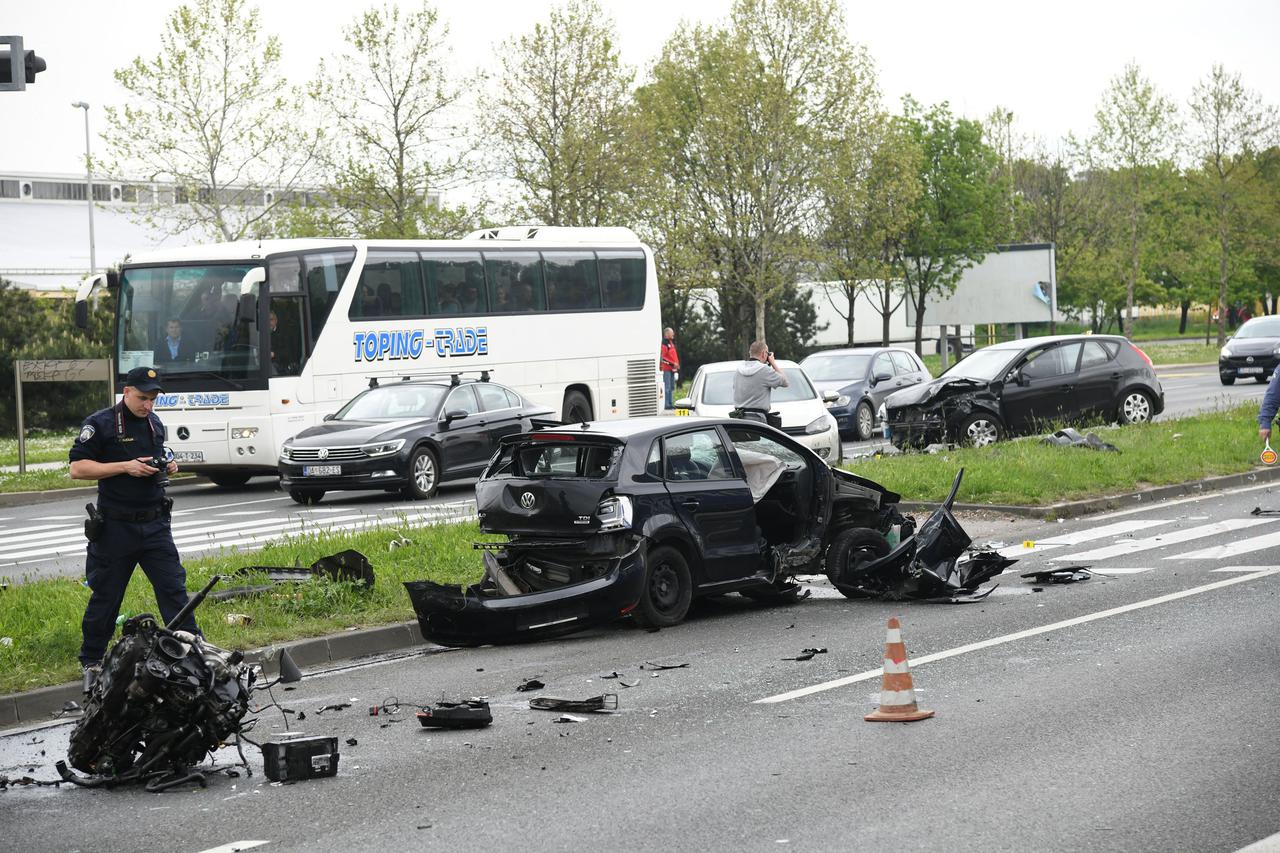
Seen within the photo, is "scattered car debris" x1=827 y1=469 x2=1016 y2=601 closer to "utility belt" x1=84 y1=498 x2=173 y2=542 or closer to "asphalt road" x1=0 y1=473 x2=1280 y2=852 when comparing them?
"asphalt road" x1=0 y1=473 x2=1280 y2=852

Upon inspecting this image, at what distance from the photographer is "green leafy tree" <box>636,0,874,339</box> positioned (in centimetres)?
4822

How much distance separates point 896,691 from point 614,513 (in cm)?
321

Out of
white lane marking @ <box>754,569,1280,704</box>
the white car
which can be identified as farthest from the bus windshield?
white lane marking @ <box>754,569,1280,704</box>

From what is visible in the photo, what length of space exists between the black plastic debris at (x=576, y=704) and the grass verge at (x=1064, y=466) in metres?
9.67

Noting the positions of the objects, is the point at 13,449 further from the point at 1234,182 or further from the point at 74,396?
the point at 1234,182

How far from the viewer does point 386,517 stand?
1808 cm

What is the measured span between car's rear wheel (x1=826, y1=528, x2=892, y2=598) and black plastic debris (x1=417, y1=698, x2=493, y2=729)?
4301mm

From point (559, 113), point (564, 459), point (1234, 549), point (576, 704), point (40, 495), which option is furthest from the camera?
point (559, 113)

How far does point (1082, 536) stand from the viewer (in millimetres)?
15086

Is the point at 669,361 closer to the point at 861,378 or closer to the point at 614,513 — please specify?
the point at 861,378

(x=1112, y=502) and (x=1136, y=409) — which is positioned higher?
(x=1136, y=409)

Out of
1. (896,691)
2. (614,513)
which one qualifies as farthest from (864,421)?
(896,691)

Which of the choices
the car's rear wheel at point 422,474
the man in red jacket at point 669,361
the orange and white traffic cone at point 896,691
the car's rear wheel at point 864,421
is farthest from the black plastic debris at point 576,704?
the man in red jacket at point 669,361

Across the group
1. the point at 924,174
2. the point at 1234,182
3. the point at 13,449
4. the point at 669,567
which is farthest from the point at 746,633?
the point at 1234,182
